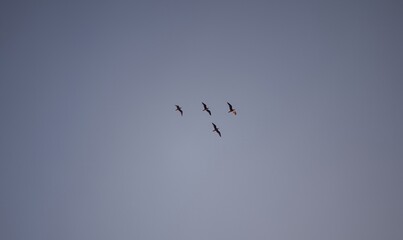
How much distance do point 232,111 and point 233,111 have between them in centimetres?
13

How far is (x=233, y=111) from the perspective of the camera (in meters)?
55.6

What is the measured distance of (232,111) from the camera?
55.6 meters
